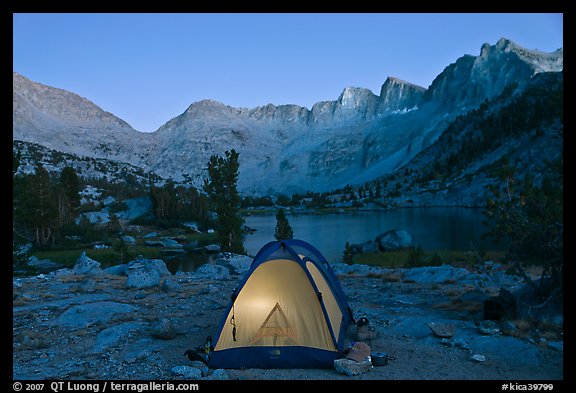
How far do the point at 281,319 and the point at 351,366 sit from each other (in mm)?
2252

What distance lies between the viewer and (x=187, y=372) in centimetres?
927

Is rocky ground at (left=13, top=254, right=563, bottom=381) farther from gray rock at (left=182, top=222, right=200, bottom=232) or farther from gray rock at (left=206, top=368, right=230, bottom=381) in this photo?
gray rock at (left=182, top=222, right=200, bottom=232)

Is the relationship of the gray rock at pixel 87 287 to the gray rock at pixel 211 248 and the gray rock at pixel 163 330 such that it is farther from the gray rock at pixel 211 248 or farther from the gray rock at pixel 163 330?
the gray rock at pixel 211 248

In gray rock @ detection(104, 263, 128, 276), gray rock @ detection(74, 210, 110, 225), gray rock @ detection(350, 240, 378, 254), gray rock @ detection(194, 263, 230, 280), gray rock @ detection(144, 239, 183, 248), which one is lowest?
gray rock @ detection(144, 239, 183, 248)

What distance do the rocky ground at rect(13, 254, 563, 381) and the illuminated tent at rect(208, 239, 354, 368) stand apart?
435 millimetres

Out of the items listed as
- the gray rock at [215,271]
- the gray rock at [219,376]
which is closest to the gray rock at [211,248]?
the gray rock at [215,271]

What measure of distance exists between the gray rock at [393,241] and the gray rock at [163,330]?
39303 mm

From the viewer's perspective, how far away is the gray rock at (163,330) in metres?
12.2

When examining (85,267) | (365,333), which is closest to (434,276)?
(365,333)

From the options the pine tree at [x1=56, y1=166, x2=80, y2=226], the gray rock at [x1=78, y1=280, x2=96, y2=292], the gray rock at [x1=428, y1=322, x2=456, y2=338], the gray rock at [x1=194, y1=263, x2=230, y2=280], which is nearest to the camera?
the gray rock at [x1=428, y1=322, x2=456, y2=338]

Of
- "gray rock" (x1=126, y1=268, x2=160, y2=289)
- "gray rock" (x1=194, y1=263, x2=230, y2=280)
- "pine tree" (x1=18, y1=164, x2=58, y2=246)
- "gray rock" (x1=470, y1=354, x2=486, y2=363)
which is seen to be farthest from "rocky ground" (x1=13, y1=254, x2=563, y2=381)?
"pine tree" (x1=18, y1=164, x2=58, y2=246)

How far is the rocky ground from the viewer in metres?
9.31

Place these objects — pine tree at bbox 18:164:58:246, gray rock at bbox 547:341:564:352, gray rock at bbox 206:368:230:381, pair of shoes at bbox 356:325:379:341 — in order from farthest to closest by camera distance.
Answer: pine tree at bbox 18:164:58:246
pair of shoes at bbox 356:325:379:341
gray rock at bbox 547:341:564:352
gray rock at bbox 206:368:230:381
